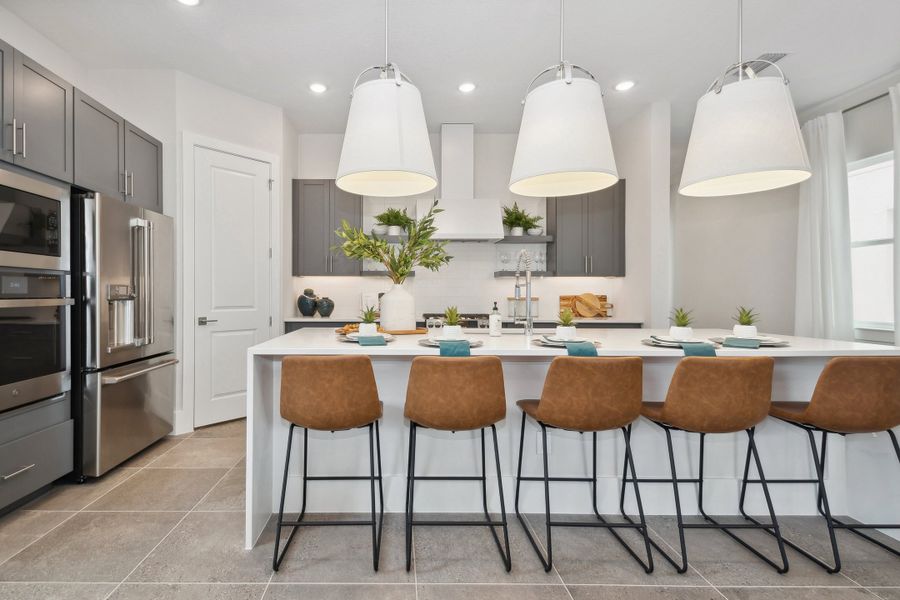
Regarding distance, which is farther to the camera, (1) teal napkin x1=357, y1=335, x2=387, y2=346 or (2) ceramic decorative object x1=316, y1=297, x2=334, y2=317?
(2) ceramic decorative object x1=316, y1=297, x2=334, y2=317

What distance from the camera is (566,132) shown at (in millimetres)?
1813

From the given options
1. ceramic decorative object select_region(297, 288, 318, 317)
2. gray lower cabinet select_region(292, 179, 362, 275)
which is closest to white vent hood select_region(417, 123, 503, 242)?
gray lower cabinet select_region(292, 179, 362, 275)

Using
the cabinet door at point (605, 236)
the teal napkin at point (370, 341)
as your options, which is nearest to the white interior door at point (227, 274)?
the teal napkin at point (370, 341)

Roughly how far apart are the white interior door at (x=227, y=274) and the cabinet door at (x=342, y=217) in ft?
2.37

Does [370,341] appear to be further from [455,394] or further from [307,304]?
[307,304]

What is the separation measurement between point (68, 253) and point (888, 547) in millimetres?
A: 4441

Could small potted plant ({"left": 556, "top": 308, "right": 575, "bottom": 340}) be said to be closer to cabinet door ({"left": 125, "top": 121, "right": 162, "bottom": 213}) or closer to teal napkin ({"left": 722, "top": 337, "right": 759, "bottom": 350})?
teal napkin ({"left": 722, "top": 337, "right": 759, "bottom": 350})

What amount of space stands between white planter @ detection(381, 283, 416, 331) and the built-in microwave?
1806 millimetres

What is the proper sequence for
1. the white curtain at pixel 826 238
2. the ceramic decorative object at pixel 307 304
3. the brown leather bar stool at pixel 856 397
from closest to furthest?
1. the brown leather bar stool at pixel 856 397
2. the white curtain at pixel 826 238
3. the ceramic decorative object at pixel 307 304

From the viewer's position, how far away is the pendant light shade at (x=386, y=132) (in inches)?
72.8

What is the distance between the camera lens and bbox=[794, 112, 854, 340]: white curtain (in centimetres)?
376

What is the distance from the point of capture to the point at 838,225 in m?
3.79

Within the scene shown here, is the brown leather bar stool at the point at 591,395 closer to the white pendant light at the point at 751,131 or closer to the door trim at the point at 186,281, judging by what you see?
the white pendant light at the point at 751,131

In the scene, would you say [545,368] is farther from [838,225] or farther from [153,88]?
[153,88]
